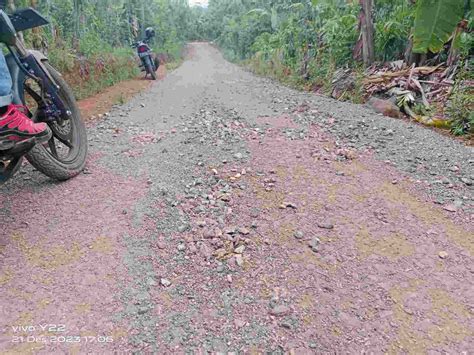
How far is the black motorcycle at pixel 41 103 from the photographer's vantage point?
2.44m

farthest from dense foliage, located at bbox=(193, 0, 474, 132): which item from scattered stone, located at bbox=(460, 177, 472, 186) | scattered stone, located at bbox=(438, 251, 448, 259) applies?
scattered stone, located at bbox=(438, 251, 448, 259)

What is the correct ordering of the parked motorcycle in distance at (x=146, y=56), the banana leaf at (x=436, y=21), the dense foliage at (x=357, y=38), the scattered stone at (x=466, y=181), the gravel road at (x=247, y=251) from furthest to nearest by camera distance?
1. the parked motorcycle in distance at (x=146, y=56)
2. the dense foliage at (x=357, y=38)
3. the banana leaf at (x=436, y=21)
4. the scattered stone at (x=466, y=181)
5. the gravel road at (x=247, y=251)

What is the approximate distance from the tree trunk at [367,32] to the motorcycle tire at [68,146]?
6.28m

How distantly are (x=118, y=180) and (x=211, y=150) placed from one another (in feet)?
3.55

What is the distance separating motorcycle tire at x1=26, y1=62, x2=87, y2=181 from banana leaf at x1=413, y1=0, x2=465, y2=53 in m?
4.94

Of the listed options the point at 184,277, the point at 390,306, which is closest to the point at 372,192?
the point at 390,306

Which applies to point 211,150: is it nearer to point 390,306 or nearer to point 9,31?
point 9,31

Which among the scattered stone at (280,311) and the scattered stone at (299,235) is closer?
the scattered stone at (280,311)

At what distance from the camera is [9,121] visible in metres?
2.01

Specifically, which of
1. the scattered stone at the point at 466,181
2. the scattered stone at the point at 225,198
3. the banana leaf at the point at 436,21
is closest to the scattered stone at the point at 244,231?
the scattered stone at the point at 225,198

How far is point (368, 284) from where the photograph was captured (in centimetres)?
177

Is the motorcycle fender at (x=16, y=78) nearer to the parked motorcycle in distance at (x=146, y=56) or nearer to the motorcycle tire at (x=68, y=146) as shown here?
the motorcycle tire at (x=68, y=146)

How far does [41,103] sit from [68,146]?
1.58ft

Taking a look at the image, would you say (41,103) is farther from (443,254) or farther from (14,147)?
(443,254)
